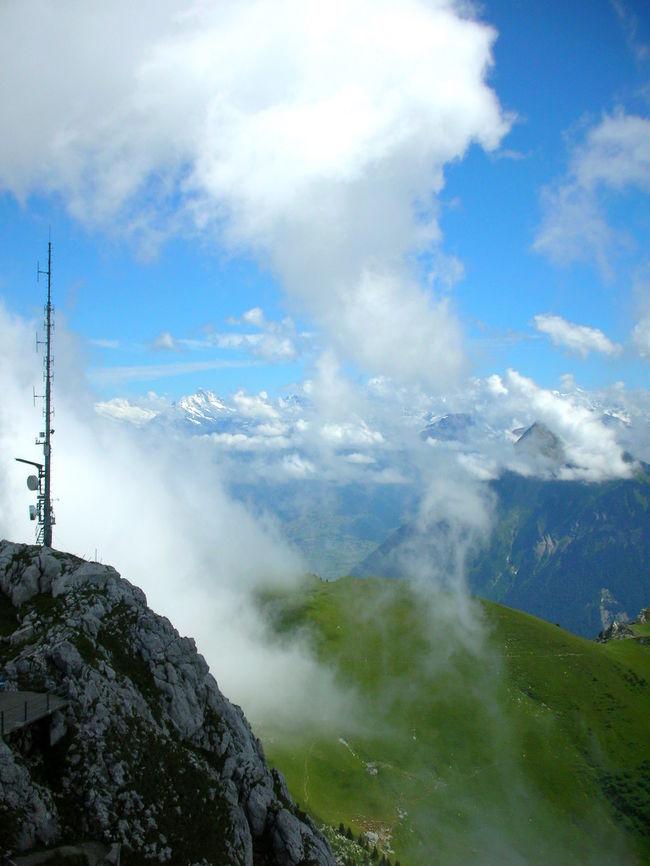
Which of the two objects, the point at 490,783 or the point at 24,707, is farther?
the point at 490,783

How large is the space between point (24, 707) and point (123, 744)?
7253mm

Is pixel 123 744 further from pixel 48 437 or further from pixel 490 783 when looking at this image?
pixel 490 783

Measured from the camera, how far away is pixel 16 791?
30156 mm

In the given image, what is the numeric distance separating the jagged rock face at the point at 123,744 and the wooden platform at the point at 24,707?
31.0 inches

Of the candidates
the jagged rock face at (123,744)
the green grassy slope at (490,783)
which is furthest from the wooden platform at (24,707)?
the green grassy slope at (490,783)

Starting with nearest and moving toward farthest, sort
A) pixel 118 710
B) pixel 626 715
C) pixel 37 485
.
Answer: pixel 118 710, pixel 37 485, pixel 626 715

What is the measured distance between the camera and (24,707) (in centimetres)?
3397

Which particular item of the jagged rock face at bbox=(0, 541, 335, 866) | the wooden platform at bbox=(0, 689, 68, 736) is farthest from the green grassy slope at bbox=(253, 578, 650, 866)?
the wooden platform at bbox=(0, 689, 68, 736)

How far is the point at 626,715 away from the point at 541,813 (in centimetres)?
5575

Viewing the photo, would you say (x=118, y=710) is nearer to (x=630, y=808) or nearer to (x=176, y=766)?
(x=176, y=766)

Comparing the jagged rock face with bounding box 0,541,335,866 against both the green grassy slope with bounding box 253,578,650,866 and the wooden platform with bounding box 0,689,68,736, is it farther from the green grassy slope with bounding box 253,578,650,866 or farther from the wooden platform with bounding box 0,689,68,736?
the green grassy slope with bounding box 253,578,650,866

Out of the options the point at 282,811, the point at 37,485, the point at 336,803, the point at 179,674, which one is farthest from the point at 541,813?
the point at 37,485

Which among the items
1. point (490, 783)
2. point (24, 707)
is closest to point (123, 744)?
point (24, 707)

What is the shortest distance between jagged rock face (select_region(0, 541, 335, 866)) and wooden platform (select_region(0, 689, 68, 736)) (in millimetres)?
788
